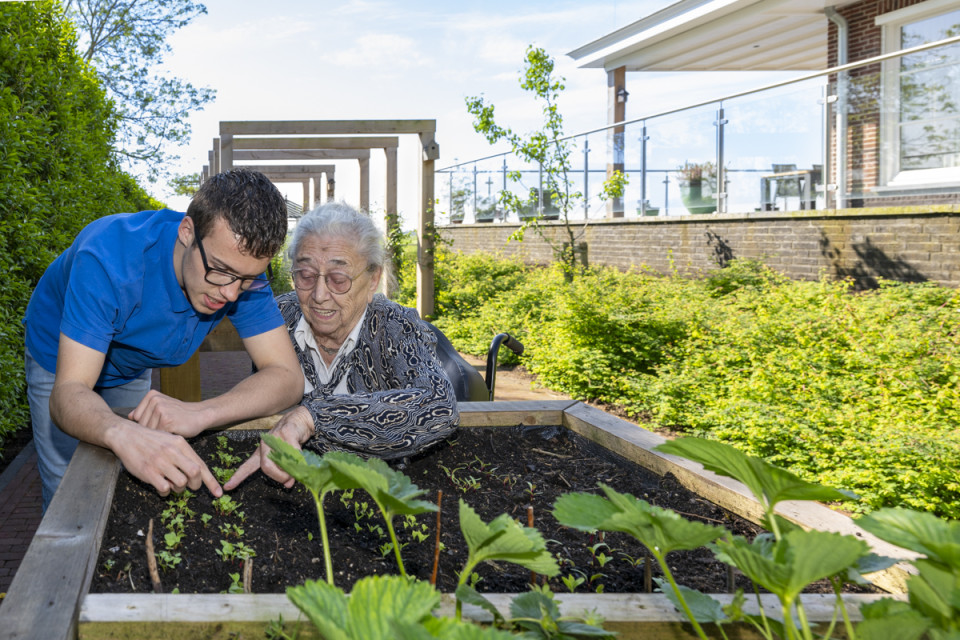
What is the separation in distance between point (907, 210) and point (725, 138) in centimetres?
312

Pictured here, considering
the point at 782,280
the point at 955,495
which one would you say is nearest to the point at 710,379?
the point at 955,495

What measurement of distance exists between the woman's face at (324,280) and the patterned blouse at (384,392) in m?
0.08

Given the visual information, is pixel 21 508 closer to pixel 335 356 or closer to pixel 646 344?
pixel 335 356

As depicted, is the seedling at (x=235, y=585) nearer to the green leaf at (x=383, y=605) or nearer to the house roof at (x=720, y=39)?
the green leaf at (x=383, y=605)

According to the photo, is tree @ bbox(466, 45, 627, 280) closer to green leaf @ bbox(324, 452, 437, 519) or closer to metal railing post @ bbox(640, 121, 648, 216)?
metal railing post @ bbox(640, 121, 648, 216)

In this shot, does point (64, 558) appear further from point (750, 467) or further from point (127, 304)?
point (750, 467)

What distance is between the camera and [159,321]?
2.08m

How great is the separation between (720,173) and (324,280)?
30.2 feet

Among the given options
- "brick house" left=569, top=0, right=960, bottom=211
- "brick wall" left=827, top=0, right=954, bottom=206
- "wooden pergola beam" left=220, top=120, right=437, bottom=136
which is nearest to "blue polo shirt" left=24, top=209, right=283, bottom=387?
"brick house" left=569, top=0, right=960, bottom=211

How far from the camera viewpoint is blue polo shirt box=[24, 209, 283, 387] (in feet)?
5.91

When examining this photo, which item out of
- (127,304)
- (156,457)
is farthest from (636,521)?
(127,304)

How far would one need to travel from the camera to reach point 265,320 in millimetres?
2205

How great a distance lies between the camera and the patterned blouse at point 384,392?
198 centimetres

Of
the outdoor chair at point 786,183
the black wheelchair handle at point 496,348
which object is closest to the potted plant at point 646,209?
the outdoor chair at point 786,183
